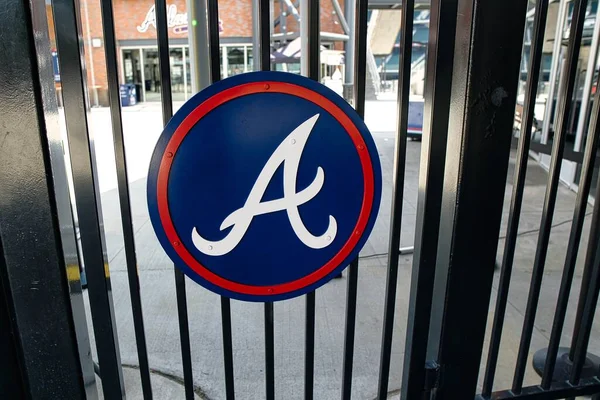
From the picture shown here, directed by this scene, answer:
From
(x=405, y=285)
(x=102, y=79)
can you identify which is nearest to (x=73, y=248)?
(x=405, y=285)

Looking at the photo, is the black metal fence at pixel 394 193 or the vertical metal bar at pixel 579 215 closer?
the black metal fence at pixel 394 193

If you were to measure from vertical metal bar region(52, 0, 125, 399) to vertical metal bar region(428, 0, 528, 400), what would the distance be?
1.02m

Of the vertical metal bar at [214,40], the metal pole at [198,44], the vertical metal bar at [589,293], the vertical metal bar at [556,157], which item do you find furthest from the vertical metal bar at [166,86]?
the metal pole at [198,44]

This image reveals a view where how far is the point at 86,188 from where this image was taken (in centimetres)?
127

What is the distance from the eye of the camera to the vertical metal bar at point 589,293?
65.3 inches

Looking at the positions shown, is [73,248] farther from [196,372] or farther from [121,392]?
[196,372]

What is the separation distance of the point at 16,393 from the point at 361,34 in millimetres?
1420

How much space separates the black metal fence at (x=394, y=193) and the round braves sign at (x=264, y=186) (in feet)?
0.38

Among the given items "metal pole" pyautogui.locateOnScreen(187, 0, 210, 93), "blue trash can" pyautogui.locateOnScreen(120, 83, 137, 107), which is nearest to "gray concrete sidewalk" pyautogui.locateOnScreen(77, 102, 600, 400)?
"metal pole" pyautogui.locateOnScreen(187, 0, 210, 93)

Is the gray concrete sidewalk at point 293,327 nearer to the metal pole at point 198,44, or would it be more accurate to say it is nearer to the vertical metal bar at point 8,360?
the vertical metal bar at point 8,360

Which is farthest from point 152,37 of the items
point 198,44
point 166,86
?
point 166,86

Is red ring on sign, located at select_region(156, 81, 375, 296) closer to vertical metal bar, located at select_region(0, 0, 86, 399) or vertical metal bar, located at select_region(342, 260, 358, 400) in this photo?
vertical metal bar, located at select_region(342, 260, 358, 400)

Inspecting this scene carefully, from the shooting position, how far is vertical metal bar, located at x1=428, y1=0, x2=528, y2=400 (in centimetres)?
126

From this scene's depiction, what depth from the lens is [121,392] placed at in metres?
1.46
